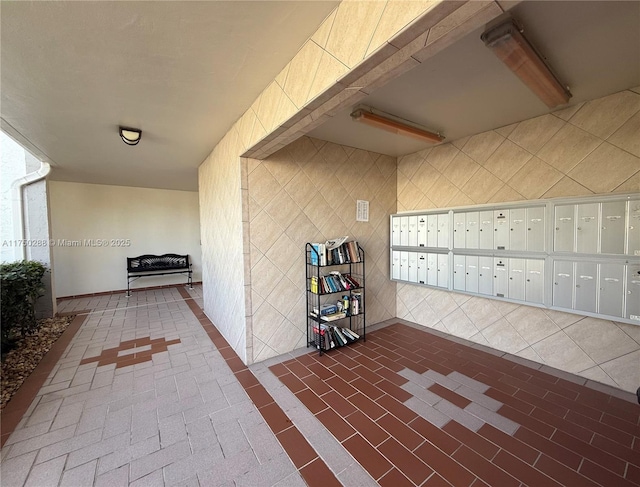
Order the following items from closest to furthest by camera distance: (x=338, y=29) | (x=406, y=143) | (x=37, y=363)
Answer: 1. (x=338, y=29)
2. (x=37, y=363)
3. (x=406, y=143)

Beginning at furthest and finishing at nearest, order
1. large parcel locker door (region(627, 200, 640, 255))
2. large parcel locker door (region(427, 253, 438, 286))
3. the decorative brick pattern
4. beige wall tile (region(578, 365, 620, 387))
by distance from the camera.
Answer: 1. large parcel locker door (region(427, 253, 438, 286))
2. the decorative brick pattern
3. beige wall tile (region(578, 365, 620, 387))
4. large parcel locker door (region(627, 200, 640, 255))

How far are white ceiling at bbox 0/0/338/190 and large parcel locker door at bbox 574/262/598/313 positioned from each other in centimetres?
280

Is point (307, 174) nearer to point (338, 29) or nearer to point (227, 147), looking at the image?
point (227, 147)

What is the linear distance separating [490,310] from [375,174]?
227cm

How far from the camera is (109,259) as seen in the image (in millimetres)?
5746

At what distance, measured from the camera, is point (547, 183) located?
2447 mm

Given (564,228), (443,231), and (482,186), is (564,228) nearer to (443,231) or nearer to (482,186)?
(482,186)

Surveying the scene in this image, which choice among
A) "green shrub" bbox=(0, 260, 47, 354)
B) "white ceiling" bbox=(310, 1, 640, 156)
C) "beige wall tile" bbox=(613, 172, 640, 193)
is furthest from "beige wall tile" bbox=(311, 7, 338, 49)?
"green shrub" bbox=(0, 260, 47, 354)

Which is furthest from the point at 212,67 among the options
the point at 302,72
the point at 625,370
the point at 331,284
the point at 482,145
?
the point at 625,370

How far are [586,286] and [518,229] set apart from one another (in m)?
0.70

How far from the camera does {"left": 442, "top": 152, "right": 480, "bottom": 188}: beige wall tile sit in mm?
3012

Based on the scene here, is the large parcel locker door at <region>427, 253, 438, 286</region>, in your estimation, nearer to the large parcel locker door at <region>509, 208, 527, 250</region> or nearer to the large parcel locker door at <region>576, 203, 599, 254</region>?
the large parcel locker door at <region>509, 208, 527, 250</region>

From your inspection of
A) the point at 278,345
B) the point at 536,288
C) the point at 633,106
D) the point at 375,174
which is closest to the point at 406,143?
the point at 375,174

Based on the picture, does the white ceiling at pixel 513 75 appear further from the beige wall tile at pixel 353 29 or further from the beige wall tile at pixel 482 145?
the beige wall tile at pixel 353 29
